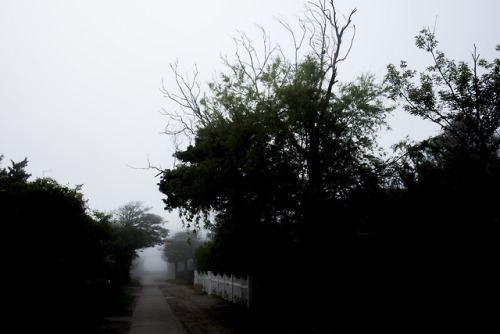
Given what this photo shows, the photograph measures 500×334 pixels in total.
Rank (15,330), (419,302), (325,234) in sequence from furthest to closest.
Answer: (325,234), (15,330), (419,302)

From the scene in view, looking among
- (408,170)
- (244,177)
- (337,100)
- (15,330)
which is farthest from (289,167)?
(15,330)

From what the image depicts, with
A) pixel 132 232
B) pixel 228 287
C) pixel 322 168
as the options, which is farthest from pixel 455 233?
pixel 132 232

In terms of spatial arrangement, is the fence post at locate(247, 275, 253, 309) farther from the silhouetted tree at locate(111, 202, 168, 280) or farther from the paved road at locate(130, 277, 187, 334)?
the silhouetted tree at locate(111, 202, 168, 280)

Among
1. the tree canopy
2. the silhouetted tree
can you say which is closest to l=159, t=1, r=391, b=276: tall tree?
the tree canopy

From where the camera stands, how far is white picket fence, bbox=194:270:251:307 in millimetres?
15289

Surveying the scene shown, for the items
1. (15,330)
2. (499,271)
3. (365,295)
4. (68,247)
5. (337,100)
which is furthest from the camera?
(337,100)

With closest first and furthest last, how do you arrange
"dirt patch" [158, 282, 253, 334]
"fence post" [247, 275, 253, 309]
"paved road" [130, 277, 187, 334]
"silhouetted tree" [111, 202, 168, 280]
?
"paved road" [130, 277, 187, 334], "dirt patch" [158, 282, 253, 334], "fence post" [247, 275, 253, 309], "silhouetted tree" [111, 202, 168, 280]

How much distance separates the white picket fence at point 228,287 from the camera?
50.2 ft

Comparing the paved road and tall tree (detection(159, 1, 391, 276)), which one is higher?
tall tree (detection(159, 1, 391, 276))

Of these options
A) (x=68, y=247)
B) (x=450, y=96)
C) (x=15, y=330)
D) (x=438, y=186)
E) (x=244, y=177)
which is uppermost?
(x=450, y=96)

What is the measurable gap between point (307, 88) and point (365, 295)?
742 centimetres

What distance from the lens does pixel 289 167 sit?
1353 centimetres

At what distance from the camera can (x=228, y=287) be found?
61.3ft

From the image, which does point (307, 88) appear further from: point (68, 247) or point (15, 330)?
point (15, 330)
